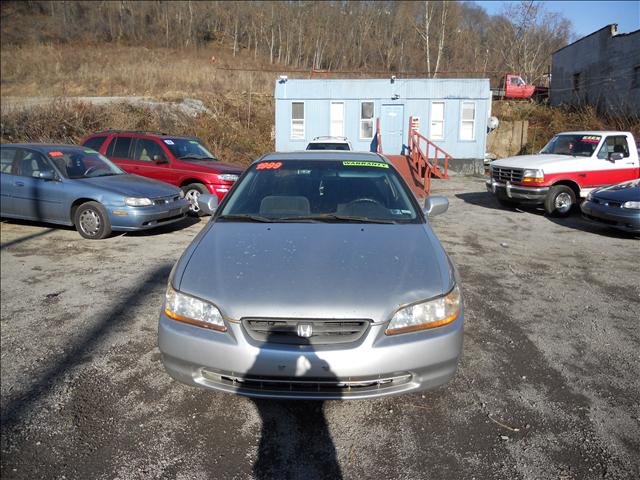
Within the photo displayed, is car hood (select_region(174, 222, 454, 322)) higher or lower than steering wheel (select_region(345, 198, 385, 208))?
lower

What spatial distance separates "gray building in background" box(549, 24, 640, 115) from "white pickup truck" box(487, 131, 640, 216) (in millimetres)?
12997

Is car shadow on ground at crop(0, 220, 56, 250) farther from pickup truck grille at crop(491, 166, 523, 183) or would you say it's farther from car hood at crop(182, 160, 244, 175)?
pickup truck grille at crop(491, 166, 523, 183)

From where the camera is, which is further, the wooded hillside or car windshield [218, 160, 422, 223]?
the wooded hillside

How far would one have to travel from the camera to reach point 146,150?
33.1 feet

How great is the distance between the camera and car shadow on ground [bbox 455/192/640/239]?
8.87 metres

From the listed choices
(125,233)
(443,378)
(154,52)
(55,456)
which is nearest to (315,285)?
(443,378)

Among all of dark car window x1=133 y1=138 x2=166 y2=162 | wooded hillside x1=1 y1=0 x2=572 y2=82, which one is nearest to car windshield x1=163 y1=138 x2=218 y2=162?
dark car window x1=133 y1=138 x2=166 y2=162

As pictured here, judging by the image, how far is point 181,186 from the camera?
31.8 ft

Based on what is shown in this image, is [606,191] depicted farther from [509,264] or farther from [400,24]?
[400,24]

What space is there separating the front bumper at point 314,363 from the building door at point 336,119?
19.7 metres

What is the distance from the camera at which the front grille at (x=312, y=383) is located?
2.54m

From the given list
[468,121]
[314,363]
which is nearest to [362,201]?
[314,363]

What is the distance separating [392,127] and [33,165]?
53.2 feet

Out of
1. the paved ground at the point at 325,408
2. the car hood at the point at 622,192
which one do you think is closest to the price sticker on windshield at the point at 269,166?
the paved ground at the point at 325,408
